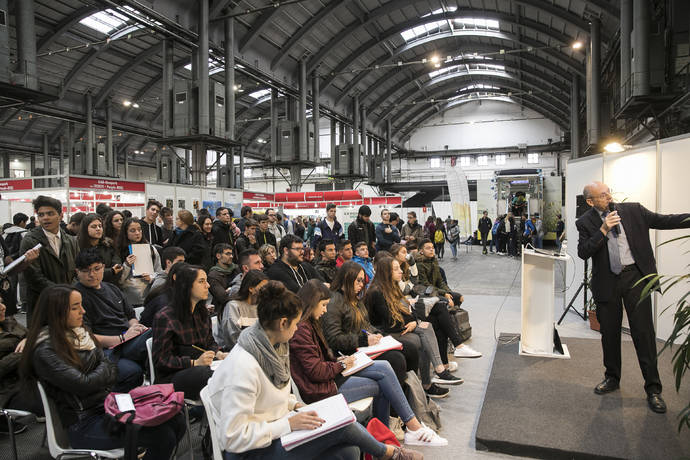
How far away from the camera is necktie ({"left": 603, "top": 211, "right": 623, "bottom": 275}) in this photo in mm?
3236

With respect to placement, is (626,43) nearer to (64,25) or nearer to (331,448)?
(331,448)

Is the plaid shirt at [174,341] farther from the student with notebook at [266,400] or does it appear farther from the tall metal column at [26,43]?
the tall metal column at [26,43]

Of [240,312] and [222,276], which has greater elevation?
[222,276]

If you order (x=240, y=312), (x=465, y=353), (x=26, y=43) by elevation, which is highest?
(x=26, y=43)

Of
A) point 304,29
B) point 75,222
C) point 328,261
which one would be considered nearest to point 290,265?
point 328,261

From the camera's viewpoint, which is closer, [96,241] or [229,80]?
[96,241]

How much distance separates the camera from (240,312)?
10.3 ft

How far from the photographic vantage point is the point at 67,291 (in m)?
2.26

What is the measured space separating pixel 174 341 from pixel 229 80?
11884 millimetres

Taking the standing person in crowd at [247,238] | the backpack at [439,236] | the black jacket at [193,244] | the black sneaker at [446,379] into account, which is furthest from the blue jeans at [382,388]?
the backpack at [439,236]

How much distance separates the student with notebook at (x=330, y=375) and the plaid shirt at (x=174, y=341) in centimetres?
65

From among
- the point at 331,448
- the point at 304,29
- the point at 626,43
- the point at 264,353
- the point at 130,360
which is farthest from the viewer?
the point at 304,29

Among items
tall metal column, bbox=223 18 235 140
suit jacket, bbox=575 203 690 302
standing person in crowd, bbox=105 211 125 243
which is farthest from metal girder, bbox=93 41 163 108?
suit jacket, bbox=575 203 690 302

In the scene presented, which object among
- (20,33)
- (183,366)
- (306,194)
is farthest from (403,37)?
(183,366)
